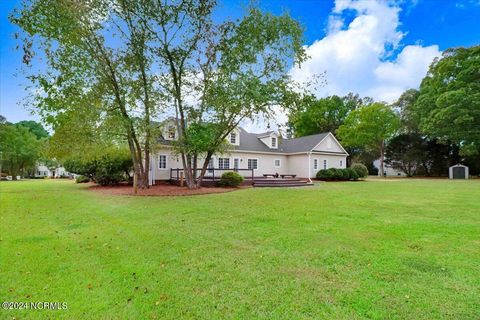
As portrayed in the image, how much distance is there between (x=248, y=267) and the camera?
12.9 ft

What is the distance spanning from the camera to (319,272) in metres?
3.70

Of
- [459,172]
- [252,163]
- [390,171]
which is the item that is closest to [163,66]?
[252,163]

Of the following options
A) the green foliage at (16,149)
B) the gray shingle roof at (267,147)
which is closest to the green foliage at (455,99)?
the gray shingle roof at (267,147)

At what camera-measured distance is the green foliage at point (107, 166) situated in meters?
18.4

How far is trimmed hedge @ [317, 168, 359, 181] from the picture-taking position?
25047 mm

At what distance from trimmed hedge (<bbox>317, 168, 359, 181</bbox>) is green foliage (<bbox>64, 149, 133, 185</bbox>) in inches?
661

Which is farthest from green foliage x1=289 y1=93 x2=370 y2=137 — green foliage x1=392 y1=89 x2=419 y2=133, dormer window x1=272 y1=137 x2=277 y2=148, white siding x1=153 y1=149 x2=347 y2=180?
dormer window x1=272 y1=137 x2=277 y2=148

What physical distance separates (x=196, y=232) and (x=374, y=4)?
13.3m

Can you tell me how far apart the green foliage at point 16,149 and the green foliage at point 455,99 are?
48.6 metres

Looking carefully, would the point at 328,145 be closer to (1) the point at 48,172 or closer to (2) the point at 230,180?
(2) the point at 230,180

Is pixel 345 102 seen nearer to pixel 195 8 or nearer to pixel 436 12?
pixel 436 12

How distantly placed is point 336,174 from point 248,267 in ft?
74.8

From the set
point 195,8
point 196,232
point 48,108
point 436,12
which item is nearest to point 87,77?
point 48,108

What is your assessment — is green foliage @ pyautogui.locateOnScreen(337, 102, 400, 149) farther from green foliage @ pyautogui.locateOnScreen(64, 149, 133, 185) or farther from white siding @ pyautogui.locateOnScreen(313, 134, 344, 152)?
green foliage @ pyautogui.locateOnScreen(64, 149, 133, 185)
